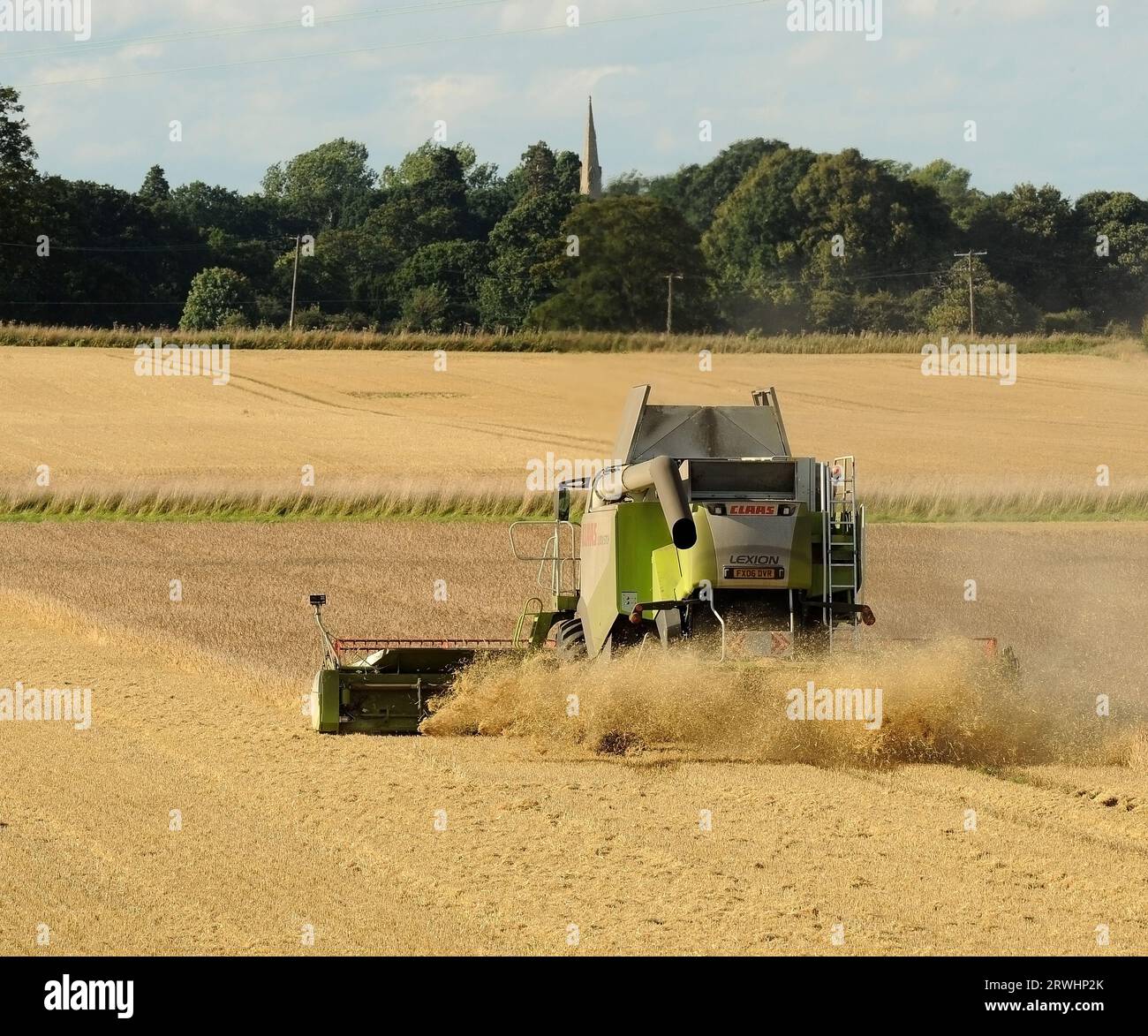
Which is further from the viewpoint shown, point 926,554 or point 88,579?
point 926,554

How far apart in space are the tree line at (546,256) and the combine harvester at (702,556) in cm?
4040

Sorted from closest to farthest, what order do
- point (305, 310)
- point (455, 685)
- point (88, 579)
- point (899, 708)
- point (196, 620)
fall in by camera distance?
point (899, 708) < point (455, 685) < point (196, 620) < point (88, 579) < point (305, 310)

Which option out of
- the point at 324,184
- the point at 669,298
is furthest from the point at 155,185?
the point at 669,298

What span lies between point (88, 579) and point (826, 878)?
19483 millimetres

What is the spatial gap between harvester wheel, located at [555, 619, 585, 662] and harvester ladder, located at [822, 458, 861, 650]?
2.22 metres

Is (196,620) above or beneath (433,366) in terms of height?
beneath

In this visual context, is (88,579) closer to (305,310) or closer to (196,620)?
(196,620)

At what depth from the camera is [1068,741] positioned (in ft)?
43.1

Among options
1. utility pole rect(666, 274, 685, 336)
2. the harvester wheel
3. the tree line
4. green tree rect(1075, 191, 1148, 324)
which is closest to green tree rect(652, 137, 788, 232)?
the tree line

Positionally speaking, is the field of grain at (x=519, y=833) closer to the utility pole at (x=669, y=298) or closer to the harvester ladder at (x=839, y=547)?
the harvester ladder at (x=839, y=547)

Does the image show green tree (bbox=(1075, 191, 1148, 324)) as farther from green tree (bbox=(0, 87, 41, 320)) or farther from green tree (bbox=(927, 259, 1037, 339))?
green tree (bbox=(0, 87, 41, 320))

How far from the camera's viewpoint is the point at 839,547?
13133 mm

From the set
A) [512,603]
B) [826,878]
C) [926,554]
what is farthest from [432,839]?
[926,554]

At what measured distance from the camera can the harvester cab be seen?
1259cm
